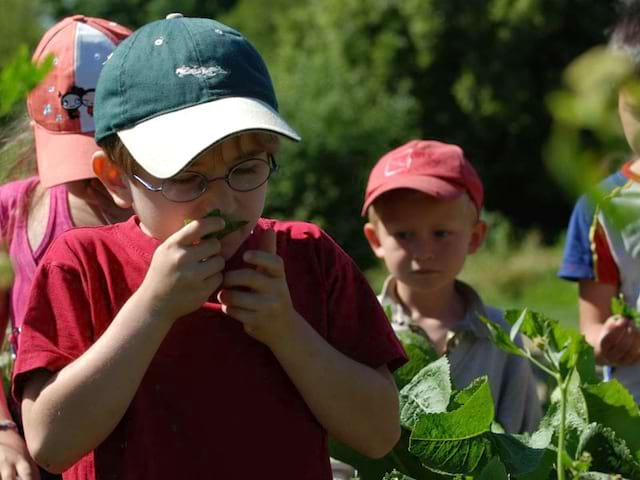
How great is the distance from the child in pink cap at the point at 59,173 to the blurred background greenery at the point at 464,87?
14.7m

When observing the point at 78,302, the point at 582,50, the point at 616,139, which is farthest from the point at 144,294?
the point at 582,50

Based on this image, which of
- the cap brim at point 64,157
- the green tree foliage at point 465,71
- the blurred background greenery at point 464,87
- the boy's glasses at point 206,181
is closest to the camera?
the boy's glasses at point 206,181

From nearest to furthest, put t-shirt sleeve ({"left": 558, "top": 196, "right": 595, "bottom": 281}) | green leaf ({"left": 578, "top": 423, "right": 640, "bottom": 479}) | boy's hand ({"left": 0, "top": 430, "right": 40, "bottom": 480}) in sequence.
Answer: green leaf ({"left": 578, "top": 423, "right": 640, "bottom": 479}), boy's hand ({"left": 0, "top": 430, "right": 40, "bottom": 480}), t-shirt sleeve ({"left": 558, "top": 196, "right": 595, "bottom": 281})

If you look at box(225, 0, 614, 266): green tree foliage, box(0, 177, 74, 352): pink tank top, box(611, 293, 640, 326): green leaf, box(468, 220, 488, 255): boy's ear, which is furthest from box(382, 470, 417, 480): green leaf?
box(225, 0, 614, 266): green tree foliage

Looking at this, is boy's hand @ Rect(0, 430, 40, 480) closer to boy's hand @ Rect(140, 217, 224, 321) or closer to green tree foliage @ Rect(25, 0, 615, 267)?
boy's hand @ Rect(140, 217, 224, 321)

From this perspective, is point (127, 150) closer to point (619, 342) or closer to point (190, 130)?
point (190, 130)

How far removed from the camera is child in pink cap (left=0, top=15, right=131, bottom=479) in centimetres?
251

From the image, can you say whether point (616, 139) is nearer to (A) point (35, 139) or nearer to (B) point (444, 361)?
(B) point (444, 361)

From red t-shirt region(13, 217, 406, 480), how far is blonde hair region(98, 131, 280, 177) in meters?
0.11

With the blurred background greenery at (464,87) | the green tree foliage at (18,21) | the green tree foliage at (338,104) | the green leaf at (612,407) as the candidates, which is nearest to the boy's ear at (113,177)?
the green leaf at (612,407)

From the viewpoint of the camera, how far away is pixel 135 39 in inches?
75.8

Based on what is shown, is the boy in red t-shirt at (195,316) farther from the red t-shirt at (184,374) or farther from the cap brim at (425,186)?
the cap brim at (425,186)

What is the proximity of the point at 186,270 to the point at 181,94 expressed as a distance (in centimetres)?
32

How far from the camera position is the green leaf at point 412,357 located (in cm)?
251
